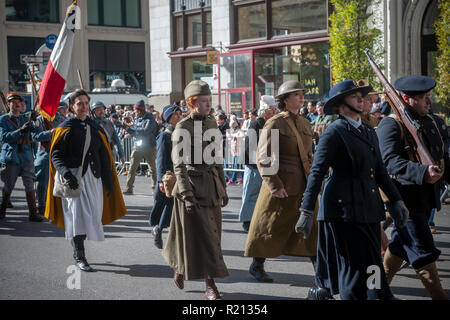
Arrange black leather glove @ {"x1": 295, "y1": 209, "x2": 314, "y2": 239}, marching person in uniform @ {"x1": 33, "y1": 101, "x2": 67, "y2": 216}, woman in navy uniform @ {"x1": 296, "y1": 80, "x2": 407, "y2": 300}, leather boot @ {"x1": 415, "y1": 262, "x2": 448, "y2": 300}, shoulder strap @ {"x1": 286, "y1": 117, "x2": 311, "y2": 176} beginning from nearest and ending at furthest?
woman in navy uniform @ {"x1": 296, "y1": 80, "x2": 407, "y2": 300} → black leather glove @ {"x1": 295, "y1": 209, "x2": 314, "y2": 239} → leather boot @ {"x1": 415, "y1": 262, "x2": 448, "y2": 300} → shoulder strap @ {"x1": 286, "y1": 117, "x2": 311, "y2": 176} → marching person in uniform @ {"x1": 33, "y1": 101, "x2": 67, "y2": 216}

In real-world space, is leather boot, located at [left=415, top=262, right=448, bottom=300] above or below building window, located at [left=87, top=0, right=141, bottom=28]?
below

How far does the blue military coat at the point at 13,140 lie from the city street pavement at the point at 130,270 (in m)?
1.29

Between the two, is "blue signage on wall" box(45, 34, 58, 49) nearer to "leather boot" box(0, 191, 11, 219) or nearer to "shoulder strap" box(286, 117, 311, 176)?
"leather boot" box(0, 191, 11, 219)

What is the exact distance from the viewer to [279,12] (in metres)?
22.5

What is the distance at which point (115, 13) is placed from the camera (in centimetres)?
4353

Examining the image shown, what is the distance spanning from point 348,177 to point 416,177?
85cm

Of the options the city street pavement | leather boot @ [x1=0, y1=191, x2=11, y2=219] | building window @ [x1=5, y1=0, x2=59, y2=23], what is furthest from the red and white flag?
building window @ [x1=5, y1=0, x2=59, y2=23]

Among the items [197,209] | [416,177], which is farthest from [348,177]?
[197,209]

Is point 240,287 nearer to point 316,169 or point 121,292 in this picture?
point 121,292

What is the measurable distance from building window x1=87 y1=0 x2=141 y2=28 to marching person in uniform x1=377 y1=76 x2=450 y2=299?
38872 mm

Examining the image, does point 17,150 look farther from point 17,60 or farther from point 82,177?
point 17,60

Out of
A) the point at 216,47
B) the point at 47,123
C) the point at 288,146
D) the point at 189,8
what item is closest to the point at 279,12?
the point at 216,47

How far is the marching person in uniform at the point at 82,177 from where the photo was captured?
732cm

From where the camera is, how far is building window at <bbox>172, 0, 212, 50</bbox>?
25.5m
